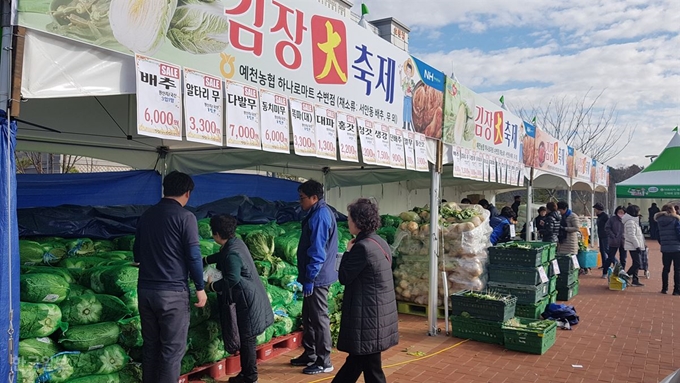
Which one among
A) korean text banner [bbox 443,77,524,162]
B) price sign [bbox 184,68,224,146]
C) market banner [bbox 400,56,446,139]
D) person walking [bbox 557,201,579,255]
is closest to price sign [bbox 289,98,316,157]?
price sign [bbox 184,68,224,146]

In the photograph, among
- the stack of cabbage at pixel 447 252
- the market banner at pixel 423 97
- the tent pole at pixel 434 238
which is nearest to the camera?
the market banner at pixel 423 97

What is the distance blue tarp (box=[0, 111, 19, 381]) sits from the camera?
2.56 metres

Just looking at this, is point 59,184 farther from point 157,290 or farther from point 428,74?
point 428,74

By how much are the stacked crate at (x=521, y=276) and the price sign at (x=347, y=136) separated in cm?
368

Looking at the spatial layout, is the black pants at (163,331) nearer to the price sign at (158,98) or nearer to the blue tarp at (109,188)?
the price sign at (158,98)

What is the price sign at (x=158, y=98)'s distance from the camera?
10.6 ft

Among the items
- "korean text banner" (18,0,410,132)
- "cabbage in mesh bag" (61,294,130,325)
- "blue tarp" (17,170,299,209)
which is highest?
"korean text banner" (18,0,410,132)

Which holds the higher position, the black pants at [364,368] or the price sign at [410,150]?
the price sign at [410,150]

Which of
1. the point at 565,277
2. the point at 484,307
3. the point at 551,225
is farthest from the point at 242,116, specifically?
the point at 551,225

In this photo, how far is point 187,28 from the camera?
11.8 feet

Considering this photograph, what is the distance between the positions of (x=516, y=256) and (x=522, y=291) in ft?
1.74

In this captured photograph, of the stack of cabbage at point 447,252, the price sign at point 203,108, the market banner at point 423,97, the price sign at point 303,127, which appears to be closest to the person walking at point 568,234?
the stack of cabbage at point 447,252

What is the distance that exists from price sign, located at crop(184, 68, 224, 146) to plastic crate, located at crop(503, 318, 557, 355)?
4552 mm

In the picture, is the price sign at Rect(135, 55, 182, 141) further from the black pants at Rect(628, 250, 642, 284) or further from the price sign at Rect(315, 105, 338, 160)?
the black pants at Rect(628, 250, 642, 284)
